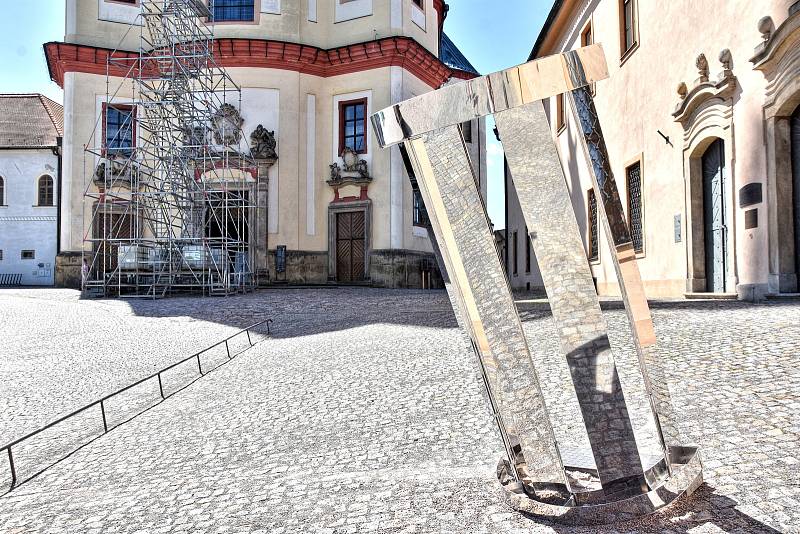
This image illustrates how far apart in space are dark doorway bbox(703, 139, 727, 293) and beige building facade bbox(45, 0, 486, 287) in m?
12.3

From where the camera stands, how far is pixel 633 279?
215 centimetres

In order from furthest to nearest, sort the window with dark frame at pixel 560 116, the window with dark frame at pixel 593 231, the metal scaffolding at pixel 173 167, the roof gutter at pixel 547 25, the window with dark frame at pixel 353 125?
the window with dark frame at pixel 353 125 < the window with dark frame at pixel 560 116 < the roof gutter at pixel 547 25 < the metal scaffolding at pixel 173 167 < the window with dark frame at pixel 593 231

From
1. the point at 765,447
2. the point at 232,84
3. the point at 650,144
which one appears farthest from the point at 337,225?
the point at 765,447

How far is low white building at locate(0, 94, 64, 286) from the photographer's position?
1299 inches

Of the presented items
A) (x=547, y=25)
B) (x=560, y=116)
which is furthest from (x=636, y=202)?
(x=547, y=25)

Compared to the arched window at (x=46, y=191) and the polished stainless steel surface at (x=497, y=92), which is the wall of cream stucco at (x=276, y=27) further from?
the polished stainless steel surface at (x=497, y=92)

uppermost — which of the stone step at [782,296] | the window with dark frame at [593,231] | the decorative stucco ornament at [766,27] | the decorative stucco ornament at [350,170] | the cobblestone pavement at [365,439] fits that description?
the decorative stucco ornament at [350,170]

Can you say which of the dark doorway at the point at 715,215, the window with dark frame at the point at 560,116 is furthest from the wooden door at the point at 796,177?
the window with dark frame at the point at 560,116

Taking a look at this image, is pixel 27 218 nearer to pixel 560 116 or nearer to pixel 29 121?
pixel 29 121

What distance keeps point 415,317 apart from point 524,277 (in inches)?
504

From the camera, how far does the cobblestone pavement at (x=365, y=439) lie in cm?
262

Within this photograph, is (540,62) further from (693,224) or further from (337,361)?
(693,224)

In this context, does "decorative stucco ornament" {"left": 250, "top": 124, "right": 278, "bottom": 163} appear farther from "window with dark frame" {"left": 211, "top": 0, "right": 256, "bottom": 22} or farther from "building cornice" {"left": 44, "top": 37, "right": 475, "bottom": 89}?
"window with dark frame" {"left": 211, "top": 0, "right": 256, "bottom": 22}

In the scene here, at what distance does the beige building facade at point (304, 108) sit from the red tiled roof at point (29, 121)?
12.6m
